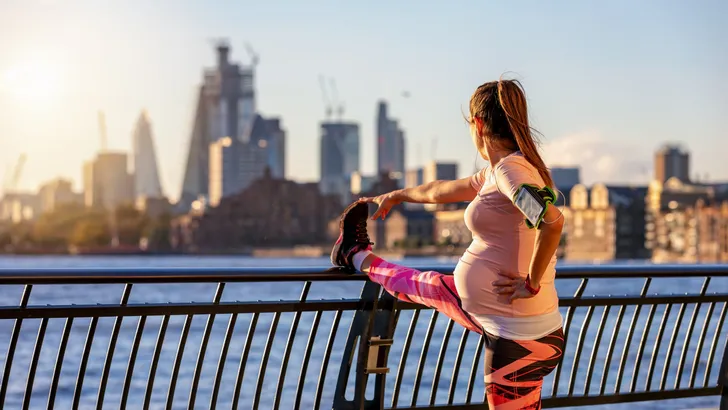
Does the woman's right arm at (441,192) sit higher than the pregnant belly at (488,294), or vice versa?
the woman's right arm at (441,192)

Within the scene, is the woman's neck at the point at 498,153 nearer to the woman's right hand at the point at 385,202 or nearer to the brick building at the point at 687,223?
the woman's right hand at the point at 385,202

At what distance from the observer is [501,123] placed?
4211 mm

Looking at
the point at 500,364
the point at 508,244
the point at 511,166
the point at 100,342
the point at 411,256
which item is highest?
the point at 511,166

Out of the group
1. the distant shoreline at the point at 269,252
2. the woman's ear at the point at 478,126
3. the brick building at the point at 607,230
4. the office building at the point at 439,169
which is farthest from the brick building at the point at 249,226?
the woman's ear at the point at 478,126

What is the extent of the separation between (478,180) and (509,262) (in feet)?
1.48

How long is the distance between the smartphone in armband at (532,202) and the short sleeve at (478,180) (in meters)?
0.52

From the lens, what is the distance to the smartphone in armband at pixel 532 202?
156 inches

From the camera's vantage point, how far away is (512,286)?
13.9 feet

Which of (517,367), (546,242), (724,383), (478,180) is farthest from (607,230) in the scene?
(546,242)

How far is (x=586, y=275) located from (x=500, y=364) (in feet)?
6.40

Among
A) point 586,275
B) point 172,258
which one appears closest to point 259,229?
point 172,258

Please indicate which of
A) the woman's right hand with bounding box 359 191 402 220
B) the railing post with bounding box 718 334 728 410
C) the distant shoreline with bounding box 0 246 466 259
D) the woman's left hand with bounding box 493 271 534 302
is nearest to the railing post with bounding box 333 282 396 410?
the woman's right hand with bounding box 359 191 402 220

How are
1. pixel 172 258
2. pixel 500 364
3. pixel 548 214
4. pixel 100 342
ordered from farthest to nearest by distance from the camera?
1. pixel 172 258
2. pixel 100 342
3. pixel 500 364
4. pixel 548 214

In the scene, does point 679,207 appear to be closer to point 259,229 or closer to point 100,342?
point 259,229
